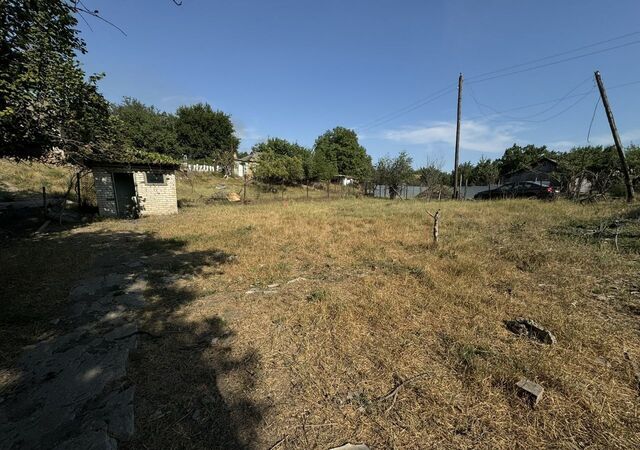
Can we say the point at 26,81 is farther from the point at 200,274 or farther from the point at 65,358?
the point at 65,358

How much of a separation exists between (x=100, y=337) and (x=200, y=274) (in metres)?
2.28

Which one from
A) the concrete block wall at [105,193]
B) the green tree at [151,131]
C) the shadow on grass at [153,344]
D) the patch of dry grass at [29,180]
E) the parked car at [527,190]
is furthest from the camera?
the green tree at [151,131]

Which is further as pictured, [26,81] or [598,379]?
[26,81]

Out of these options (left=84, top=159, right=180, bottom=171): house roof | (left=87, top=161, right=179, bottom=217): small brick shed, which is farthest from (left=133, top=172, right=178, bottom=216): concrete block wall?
(left=84, top=159, right=180, bottom=171): house roof

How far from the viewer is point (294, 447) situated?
2066 mm

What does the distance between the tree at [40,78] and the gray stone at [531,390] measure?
752 centimetres

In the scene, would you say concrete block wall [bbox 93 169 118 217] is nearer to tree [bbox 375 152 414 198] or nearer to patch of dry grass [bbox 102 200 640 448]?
patch of dry grass [bbox 102 200 640 448]

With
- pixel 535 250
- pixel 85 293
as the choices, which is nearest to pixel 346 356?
pixel 85 293

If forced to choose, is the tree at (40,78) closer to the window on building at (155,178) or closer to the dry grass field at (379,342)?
the dry grass field at (379,342)

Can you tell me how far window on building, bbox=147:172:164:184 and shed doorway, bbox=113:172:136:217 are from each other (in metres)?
0.86

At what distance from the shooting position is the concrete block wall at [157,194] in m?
14.0

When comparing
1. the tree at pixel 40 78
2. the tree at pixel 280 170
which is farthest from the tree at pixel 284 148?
the tree at pixel 40 78

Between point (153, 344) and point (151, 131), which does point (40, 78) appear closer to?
point (153, 344)

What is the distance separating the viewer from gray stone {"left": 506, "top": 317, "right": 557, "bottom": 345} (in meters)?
3.12
